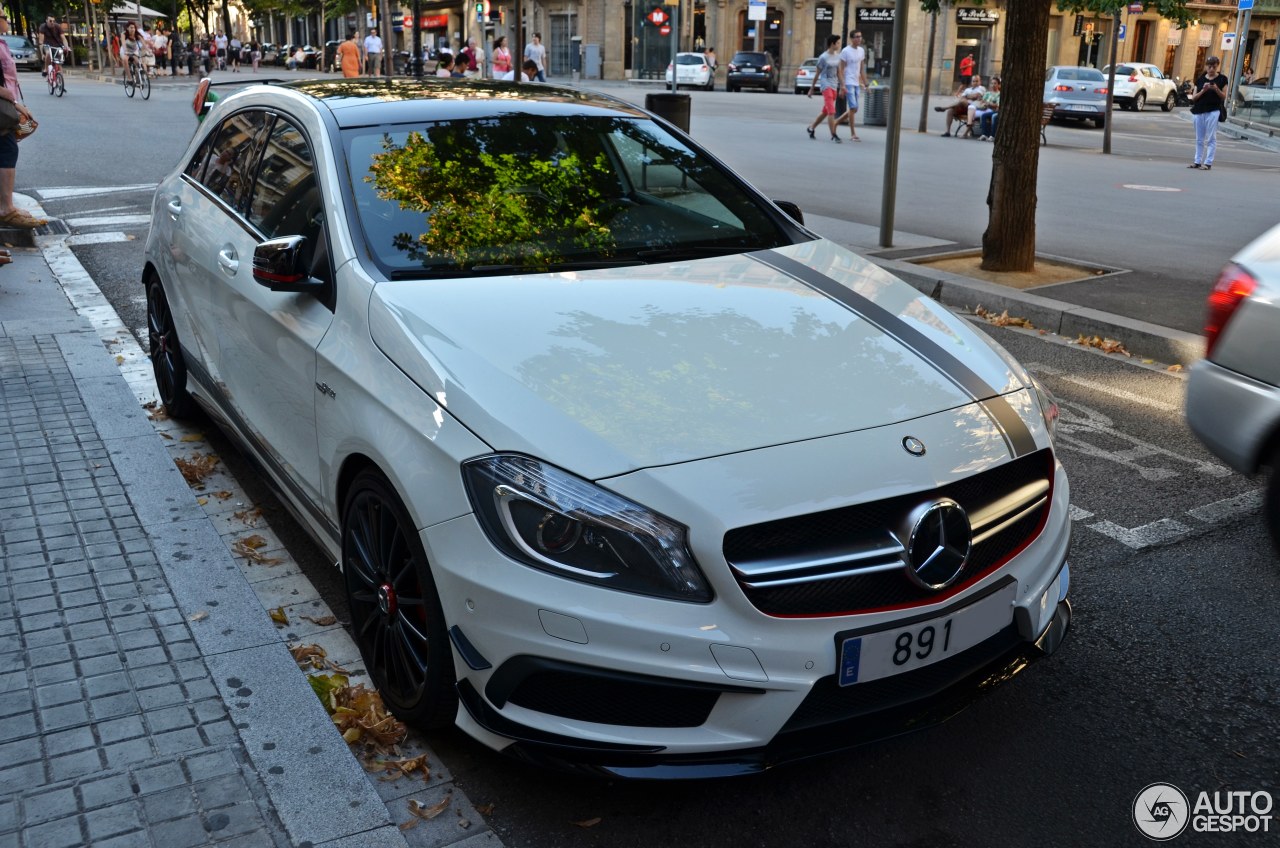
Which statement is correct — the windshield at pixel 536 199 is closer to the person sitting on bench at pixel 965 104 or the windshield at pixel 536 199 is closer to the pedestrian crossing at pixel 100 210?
the pedestrian crossing at pixel 100 210

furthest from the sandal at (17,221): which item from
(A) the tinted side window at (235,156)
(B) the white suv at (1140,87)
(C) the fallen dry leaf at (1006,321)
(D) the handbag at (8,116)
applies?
(B) the white suv at (1140,87)

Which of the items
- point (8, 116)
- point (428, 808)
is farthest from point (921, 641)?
point (8, 116)

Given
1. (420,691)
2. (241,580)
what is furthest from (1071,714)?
(241,580)

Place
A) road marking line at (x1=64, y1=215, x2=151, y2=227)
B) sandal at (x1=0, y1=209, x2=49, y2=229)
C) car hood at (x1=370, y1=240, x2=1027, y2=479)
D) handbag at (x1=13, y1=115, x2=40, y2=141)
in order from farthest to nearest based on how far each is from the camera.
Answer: road marking line at (x1=64, y1=215, x2=151, y2=227)
sandal at (x1=0, y1=209, x2=49, y2=229)
handbag at (x1=13, y1=115, x2=40, y2=141)
car hood at (x1=370, y1=240, x2=1027, y2=479)

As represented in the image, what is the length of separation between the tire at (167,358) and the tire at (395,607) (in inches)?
97.5

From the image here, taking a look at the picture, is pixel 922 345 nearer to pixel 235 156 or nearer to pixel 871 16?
pixel 235 156

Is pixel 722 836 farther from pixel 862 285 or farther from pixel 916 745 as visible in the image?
pixel 862 285

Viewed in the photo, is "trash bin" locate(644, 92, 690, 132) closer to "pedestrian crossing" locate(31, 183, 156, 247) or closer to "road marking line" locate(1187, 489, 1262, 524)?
"pedestrian crossing" locate(31, 183, 156, 247)

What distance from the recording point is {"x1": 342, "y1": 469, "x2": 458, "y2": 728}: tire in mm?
2941

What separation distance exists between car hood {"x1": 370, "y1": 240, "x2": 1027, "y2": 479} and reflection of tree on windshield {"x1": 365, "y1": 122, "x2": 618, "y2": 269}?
217 millimetres

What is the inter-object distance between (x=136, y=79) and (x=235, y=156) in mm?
33128

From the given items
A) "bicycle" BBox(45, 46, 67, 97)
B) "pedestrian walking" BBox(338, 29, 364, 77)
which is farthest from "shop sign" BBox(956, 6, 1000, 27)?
"bicycle" BBox(45, 46, 67, 97)

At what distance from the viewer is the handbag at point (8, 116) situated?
30.7 feet

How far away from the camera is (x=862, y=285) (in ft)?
12.5
